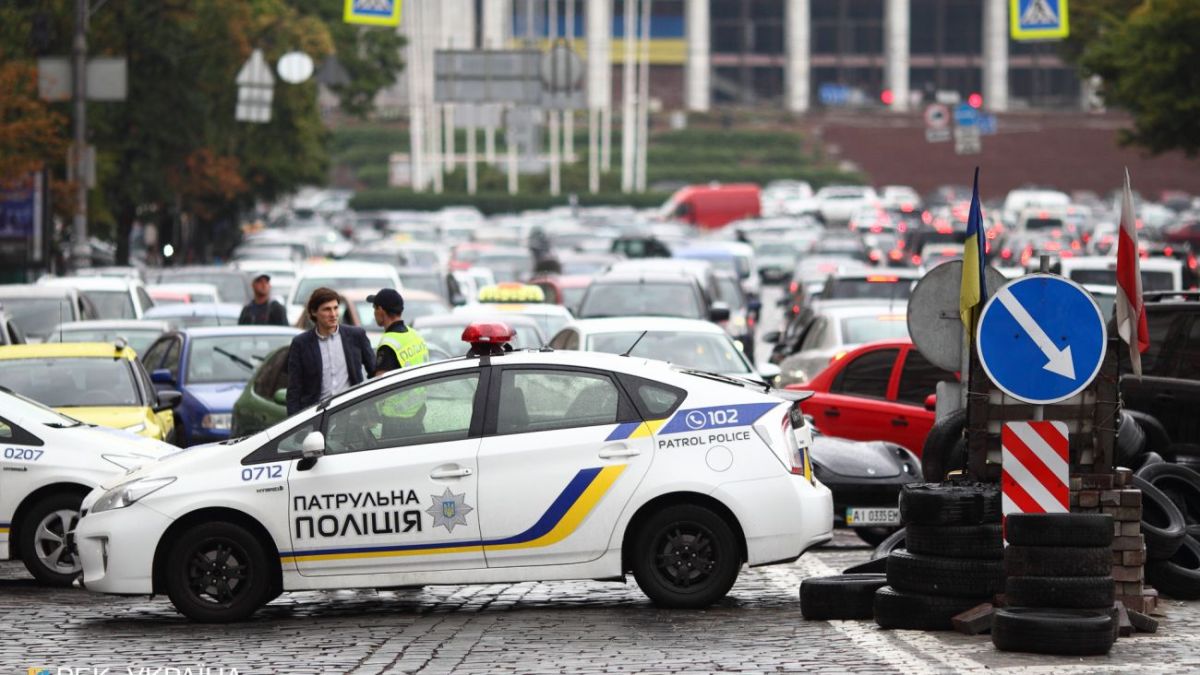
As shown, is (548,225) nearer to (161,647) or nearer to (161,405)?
(161,405)

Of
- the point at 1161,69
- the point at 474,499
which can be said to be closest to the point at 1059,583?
Answer: the point at 474,499

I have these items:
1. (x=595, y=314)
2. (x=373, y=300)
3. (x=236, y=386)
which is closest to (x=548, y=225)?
(x=595, y=314)

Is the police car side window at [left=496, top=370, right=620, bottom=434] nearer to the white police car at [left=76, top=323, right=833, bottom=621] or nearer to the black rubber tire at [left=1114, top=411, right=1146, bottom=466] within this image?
the white police car at [left=76, top=323, right=833, bottom=621]

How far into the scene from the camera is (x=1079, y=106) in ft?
445

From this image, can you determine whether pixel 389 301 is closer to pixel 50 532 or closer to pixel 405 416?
pixel 50 532

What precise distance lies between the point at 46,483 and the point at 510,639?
392cm

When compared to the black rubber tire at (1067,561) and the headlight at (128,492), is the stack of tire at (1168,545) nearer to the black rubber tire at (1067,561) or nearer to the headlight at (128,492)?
the black rubber tire at (1067,561)

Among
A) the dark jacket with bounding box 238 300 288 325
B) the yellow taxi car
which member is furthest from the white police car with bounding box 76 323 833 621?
the dark jacket with bounding box 238 300 288 325

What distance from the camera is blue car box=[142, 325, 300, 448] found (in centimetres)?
1983

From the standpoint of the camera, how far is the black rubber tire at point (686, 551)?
1181cm

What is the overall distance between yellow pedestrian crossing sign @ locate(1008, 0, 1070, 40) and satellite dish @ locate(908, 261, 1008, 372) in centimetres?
2176

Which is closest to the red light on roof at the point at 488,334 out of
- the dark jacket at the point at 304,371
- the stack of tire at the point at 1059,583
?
the dark jacket at the point at 304,371

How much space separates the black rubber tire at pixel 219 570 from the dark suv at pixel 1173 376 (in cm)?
639

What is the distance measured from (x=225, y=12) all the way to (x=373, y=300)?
122ft
